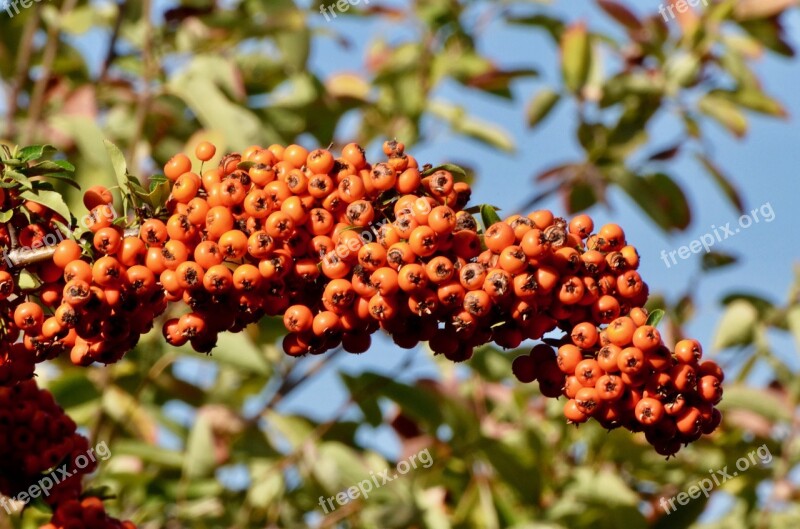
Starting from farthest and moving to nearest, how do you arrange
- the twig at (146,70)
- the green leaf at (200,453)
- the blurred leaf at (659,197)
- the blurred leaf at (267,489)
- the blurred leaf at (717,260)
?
the blurred leaf at (717,260) < the blurred leaf at (659,197) < the twig at (146,70) < the blurred leaf at (267,489) < the green leaf at (200,453)

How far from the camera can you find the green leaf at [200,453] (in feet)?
13.7

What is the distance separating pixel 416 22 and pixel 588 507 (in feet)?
9.18

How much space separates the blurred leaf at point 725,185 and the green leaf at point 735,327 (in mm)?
826

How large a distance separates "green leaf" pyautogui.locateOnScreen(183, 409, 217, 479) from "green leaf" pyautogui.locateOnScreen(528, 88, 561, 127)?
249 cm

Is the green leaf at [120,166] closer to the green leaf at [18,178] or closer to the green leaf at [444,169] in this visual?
the green leaf at [18,178]

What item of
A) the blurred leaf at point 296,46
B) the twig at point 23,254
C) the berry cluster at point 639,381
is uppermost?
the twig at point 23,254

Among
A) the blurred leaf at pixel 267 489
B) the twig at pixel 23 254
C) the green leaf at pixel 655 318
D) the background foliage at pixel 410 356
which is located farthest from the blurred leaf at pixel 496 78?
the twig at pixel 23 254

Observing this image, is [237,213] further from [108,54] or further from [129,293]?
[108,54]

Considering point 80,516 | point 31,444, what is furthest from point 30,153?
point 80,516

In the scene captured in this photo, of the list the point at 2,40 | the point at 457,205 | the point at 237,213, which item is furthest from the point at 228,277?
the point at 2,40

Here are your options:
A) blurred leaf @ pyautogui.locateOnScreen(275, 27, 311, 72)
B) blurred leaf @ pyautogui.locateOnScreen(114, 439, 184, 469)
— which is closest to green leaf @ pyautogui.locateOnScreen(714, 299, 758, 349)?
blurred leaf @ pyautogui.locateOnScreen(275, 27, 311, 72)

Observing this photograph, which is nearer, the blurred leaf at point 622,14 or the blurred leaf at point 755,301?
the blurred leaf at point 755,301

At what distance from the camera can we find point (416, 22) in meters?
5.62

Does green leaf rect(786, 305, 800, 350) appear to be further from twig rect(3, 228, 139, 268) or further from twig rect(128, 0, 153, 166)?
twig rect(3, 228, 139, 268)
